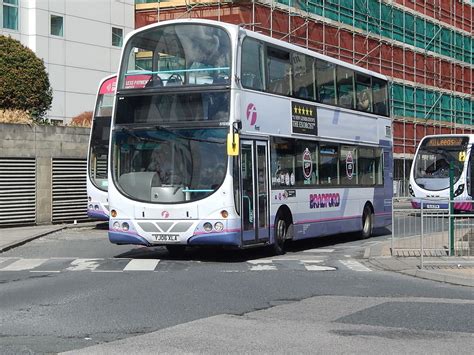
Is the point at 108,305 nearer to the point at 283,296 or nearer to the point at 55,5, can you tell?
the point at 283,296

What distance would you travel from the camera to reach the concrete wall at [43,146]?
24000 millimetres

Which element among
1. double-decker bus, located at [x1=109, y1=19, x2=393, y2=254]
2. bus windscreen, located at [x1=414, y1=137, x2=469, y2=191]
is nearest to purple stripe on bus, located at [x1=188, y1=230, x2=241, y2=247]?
double-decker bus, located at [x1=109, y1=19, x2=393, y2=254]

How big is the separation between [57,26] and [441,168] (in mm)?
20290

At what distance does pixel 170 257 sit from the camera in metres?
16.7

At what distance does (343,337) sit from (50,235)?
50.6 feet

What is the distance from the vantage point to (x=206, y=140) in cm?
1497

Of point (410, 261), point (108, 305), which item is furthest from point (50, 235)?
point (108, 305)

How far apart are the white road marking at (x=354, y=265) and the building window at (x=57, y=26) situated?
27497 mm

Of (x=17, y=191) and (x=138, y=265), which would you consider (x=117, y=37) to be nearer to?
(x=17, y=191)

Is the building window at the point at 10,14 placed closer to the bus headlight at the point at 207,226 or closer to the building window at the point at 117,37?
the building window at the point at 117,37

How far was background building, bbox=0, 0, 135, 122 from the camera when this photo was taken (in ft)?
126

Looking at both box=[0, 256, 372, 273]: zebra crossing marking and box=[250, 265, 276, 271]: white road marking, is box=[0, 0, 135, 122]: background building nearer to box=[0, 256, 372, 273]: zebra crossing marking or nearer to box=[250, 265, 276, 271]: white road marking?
box=[0, 256, 372, 273]: zebra crossing marking

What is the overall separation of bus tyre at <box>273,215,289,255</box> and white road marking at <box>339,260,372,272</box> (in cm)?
142

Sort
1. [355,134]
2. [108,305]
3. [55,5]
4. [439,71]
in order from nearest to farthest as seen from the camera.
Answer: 1. [108,305]
2. [355,134]
3. [55,5]
4. [439,71]
